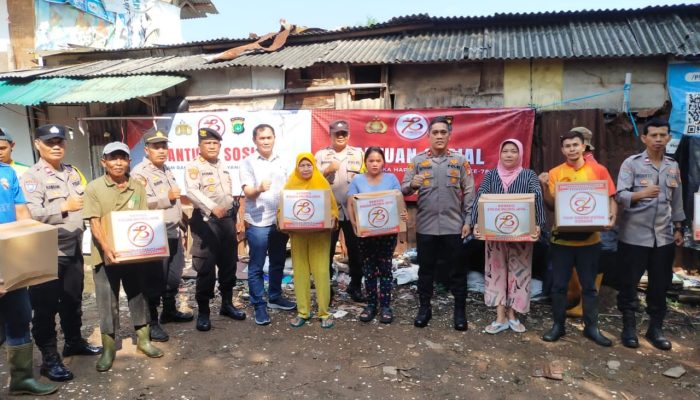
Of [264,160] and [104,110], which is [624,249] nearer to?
[264,160]

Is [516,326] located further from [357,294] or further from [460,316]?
[357,294]

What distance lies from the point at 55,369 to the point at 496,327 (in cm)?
361

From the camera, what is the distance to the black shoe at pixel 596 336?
381 centimetres

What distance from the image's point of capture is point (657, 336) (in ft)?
12.5

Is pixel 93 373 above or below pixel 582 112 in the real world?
below

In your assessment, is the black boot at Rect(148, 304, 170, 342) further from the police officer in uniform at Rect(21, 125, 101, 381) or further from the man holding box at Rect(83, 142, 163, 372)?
the police officer in uniform at Rect(21, 125, 101, 381)

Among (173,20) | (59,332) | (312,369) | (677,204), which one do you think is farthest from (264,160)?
A: (173,20)

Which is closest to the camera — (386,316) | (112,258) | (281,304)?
(112,258)

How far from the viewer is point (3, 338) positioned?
10.2 ft

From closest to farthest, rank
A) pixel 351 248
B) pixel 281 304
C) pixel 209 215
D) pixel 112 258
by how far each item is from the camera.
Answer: pixel 112 258, pixel 209 215, pixel 281 304, pixel 351 248

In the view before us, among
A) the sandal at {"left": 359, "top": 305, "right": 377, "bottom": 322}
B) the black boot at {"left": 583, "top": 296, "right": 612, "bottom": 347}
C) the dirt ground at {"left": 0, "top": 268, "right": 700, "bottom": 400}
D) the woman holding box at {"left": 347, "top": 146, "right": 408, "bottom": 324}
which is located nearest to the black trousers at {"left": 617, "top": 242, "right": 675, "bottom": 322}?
the black boot at {"left": 583, "top": 296, "right": 612, "bottom": 347}

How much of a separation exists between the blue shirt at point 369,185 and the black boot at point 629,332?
225 centimetres

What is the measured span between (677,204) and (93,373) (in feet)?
16.1

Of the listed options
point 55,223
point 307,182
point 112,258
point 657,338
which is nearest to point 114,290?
point 112,258
